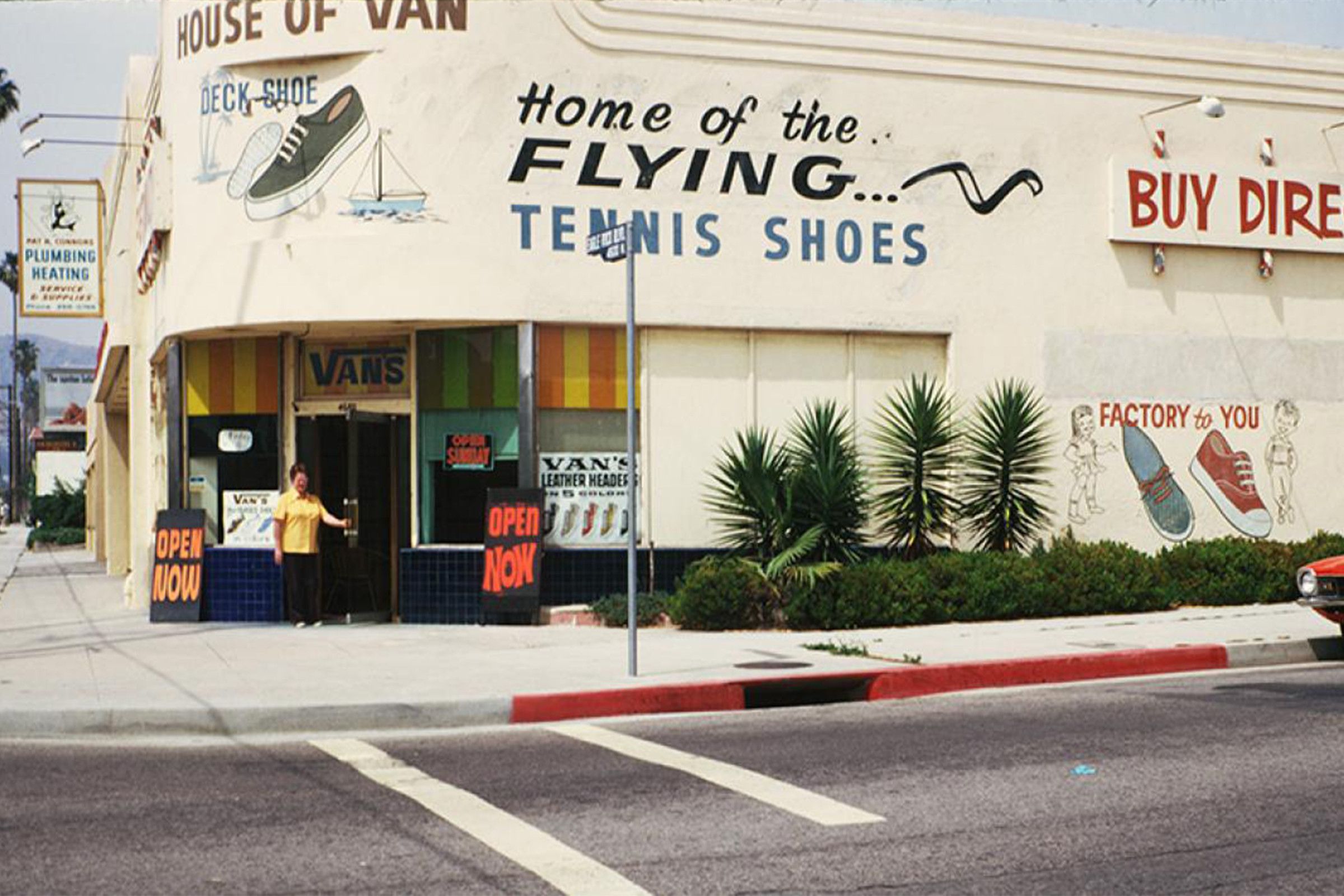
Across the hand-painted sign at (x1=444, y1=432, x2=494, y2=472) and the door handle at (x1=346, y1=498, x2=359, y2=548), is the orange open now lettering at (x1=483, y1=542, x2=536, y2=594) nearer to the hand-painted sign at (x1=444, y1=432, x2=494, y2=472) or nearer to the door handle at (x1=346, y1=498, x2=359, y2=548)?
the hand-painted sign at (x1=444, y1=432, x2=494, y2=472)

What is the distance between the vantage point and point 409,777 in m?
9.16

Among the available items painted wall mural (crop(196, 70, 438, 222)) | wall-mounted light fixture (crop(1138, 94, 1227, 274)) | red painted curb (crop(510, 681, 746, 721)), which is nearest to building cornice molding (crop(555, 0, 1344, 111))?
wall-mounted light fixture (crop(1138, 94, 1227, 274))

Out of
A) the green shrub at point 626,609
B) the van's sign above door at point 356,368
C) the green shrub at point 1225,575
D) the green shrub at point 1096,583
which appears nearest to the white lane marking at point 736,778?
the green shrub at point 626,609

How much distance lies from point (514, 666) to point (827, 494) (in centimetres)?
473

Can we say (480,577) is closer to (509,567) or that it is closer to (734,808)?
(509,567)

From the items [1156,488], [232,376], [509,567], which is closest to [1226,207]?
A: [1156,488]

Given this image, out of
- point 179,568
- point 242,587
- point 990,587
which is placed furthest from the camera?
point 179,568

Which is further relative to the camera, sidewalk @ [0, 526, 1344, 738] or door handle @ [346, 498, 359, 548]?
door handle @ [346, 498, 359, 548]

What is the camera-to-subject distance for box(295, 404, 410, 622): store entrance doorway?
18781 mm

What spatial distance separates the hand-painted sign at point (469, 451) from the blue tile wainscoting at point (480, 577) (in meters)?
0.94

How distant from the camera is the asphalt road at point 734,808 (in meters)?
6.79

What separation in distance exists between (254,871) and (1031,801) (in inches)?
150

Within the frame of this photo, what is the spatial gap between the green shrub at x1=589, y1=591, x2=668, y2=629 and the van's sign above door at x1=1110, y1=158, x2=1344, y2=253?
292 inches

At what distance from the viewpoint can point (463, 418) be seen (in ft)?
59.9
